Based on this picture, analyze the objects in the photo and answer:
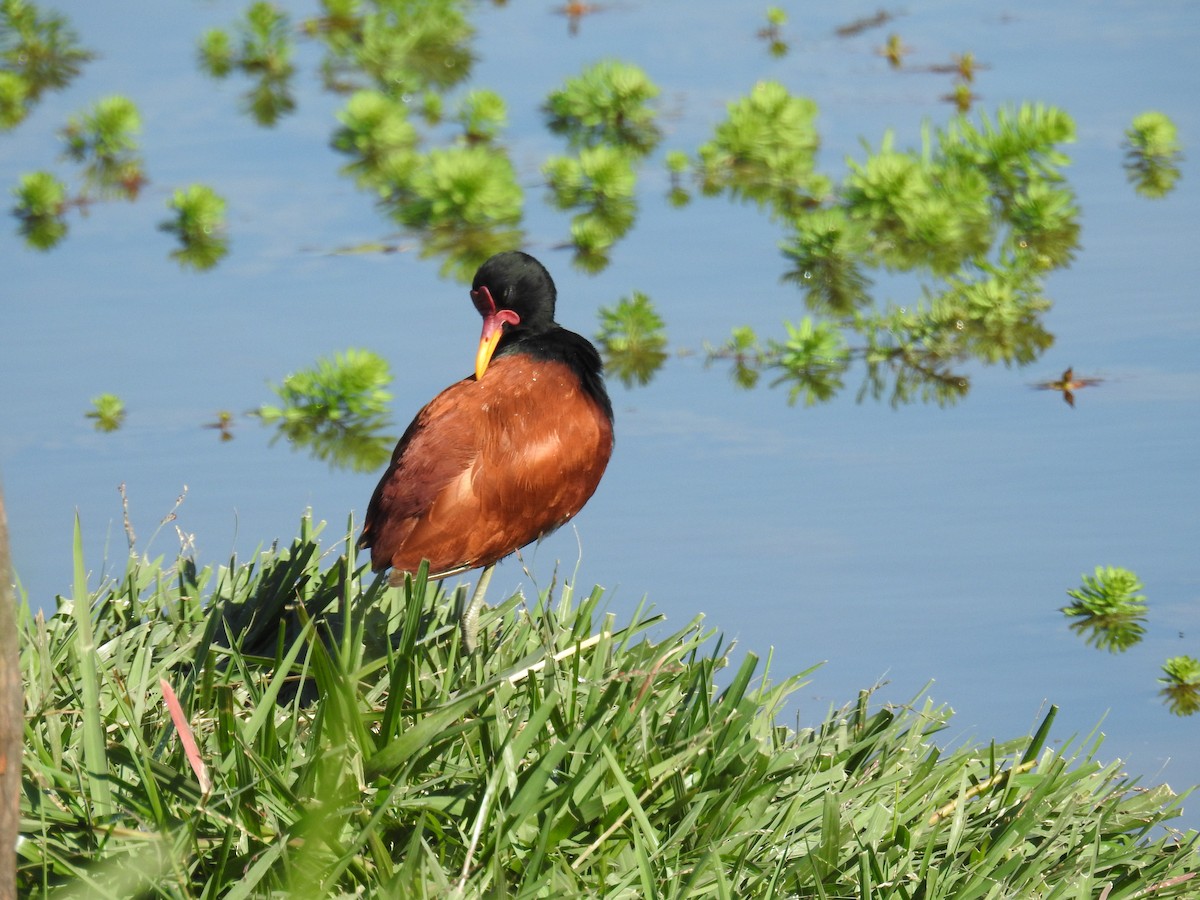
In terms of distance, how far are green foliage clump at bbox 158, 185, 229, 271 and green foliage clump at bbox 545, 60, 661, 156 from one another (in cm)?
242

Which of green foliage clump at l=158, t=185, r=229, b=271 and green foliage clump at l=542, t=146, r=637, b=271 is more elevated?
green foliage clump at l=542, t=146, r=637, b=271

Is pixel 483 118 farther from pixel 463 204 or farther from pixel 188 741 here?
pixel 188 741

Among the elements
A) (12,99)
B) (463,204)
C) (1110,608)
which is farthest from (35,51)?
(1110,608)

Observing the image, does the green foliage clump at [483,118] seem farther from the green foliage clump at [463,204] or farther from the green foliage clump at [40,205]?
the green foliage clump at [40,205]

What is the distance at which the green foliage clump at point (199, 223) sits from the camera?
25.9 feet

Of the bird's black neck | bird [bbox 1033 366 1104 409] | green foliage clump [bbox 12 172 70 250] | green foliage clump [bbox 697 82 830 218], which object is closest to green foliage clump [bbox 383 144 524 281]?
green foliage clump [bbox 697 82 830 218]

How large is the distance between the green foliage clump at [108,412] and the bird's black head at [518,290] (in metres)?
1.82

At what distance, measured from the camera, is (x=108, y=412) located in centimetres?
607

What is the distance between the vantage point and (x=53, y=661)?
3.76 m

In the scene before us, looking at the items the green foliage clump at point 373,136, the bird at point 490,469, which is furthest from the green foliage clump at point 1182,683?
the green foliage clump at point 373,136

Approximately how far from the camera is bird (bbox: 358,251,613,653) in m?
4.06

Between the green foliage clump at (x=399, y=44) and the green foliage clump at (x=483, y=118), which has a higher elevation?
the green foliage clump at (x=399, y=44)

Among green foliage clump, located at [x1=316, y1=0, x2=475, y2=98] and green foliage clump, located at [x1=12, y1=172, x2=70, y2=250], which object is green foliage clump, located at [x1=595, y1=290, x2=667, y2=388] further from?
green foliage clump, located at [x1=316, y1=0, x2=475, y2=98]

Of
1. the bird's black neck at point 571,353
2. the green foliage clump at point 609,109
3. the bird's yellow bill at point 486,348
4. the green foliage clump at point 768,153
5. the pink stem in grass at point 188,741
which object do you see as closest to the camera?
the pink stem in grass at point 188,741
